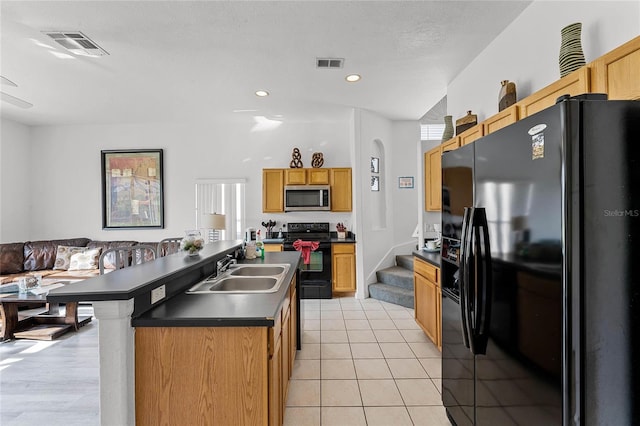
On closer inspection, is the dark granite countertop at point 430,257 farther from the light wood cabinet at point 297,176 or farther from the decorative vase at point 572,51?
the light wood cabinet at point 297,176

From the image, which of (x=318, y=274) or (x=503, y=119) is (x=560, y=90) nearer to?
(x=503, y=119)

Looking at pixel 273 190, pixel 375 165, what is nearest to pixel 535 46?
pixel 375 165

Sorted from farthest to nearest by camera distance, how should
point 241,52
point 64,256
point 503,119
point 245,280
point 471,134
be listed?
point 64,256 < point 241,52 < point 471,134 < point 245,280 < point 503,119

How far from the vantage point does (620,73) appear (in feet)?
4.36

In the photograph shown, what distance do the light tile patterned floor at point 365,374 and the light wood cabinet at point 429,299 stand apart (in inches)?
8.6

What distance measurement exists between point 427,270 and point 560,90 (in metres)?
1.92

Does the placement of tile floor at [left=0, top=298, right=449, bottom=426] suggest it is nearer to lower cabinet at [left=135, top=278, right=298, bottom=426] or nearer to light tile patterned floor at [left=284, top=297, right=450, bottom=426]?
light tile patterned floor at [left=284, top=297, right=450, bottom=426]

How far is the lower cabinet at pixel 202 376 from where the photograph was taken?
144cm

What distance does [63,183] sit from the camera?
18.4ft

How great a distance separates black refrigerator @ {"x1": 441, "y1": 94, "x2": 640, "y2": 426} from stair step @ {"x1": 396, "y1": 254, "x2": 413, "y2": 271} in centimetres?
385

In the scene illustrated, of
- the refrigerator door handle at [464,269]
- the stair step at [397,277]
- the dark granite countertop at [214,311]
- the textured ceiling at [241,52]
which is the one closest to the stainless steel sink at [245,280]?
the dark granite countertop at [214,311]

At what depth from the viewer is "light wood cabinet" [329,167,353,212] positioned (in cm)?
541

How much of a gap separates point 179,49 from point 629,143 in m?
3.37

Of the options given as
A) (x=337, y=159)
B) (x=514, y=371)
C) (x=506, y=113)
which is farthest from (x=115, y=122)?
(x=514, y=371)
